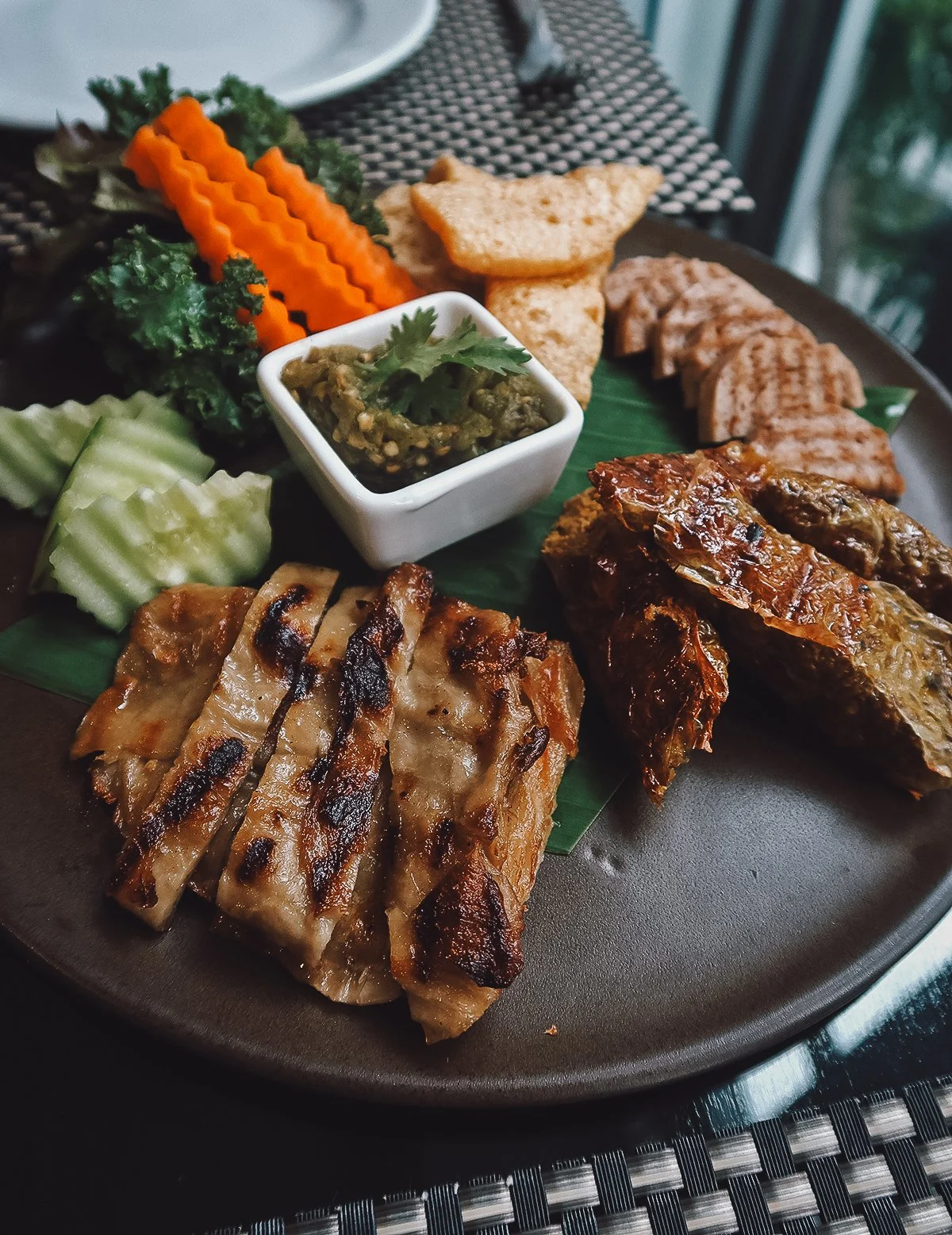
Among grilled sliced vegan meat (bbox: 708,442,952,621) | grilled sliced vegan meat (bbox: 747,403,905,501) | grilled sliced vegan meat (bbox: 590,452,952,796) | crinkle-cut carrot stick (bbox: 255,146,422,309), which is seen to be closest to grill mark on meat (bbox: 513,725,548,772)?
grilled sliced vegan meat (bbox: 590,452,952,796)

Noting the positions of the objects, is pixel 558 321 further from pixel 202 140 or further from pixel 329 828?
pixel 329 828

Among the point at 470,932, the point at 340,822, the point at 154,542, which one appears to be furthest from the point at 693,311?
the point at 470,932

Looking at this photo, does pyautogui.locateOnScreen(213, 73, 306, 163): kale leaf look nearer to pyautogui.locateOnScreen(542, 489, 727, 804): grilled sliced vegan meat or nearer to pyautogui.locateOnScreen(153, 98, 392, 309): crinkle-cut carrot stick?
pyautogui.locateOnScreen(153, 98, 392, 309): crinkle-cut carrot stick

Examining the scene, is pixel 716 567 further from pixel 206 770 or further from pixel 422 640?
pixel 206 770

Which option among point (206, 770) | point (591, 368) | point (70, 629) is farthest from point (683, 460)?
point (70, 629)

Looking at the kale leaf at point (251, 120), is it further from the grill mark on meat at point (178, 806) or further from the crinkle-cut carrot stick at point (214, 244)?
the grill mark on meat at point (178, 806)

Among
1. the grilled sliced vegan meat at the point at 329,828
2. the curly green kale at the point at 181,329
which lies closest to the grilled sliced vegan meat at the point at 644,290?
the curly green kale at the point at 181,329
